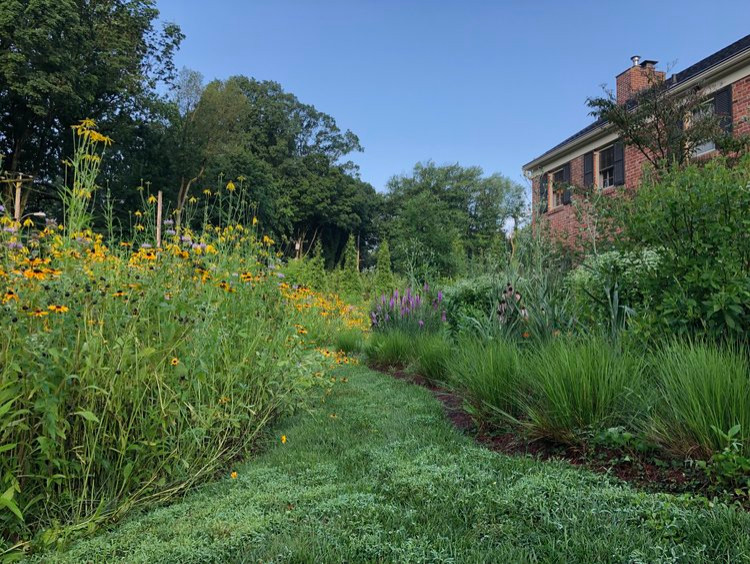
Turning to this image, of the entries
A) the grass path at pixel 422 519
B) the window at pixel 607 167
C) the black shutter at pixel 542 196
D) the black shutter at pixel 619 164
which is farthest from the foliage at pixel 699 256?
the window at pixel 607 167

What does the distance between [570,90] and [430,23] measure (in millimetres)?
4289

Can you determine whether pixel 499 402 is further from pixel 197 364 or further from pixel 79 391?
pixel 79 391

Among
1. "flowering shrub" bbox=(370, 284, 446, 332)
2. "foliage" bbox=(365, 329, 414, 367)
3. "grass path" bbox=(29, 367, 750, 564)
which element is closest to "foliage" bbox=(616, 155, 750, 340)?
"grass path" bbox=(29, 367, 750, 564)

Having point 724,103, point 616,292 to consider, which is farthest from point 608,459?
point 724,103

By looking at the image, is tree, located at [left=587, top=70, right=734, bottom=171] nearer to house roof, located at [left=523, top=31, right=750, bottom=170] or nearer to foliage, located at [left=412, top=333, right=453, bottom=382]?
house roof, located at [left=523, top=31, right=750, bottom=170]

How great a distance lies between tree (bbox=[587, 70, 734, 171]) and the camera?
9391mm

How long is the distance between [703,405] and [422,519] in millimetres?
1306

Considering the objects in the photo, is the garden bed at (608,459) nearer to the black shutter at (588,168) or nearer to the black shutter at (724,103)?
the black shutter at (724,103)

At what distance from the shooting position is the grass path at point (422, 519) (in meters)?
1.54

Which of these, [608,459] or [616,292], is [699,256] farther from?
[608,459]

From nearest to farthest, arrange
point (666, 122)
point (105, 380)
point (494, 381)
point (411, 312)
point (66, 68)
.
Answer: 1. point (105, 380)
2. point (494, 381)
3. point (411, 312)
4. point (666, 122)
5. point (66, 68)

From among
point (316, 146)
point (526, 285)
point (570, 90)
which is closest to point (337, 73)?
point (570, 90)

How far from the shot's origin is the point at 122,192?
20.6m

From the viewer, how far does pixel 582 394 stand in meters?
2.46
